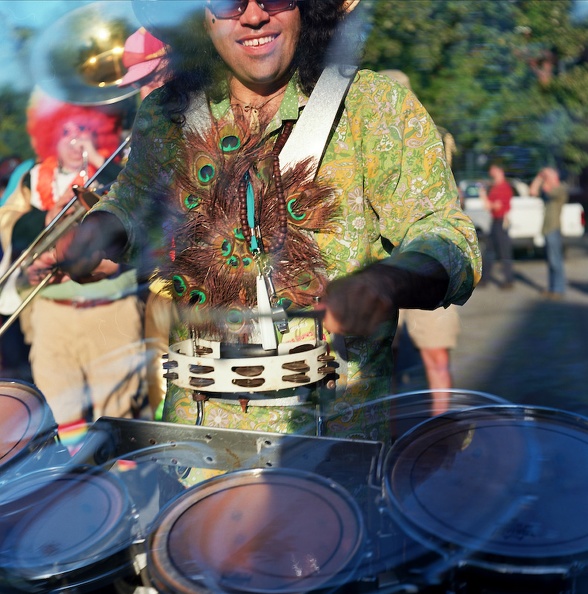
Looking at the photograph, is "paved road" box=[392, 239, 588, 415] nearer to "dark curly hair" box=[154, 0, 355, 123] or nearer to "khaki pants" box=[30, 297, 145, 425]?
"khaki pants" box=[30, 297, 145, 425]

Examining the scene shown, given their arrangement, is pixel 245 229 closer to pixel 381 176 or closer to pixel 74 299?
pixel 381 176

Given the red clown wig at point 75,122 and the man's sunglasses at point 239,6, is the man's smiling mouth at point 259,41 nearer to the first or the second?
the man's sunglasses at point 239,6

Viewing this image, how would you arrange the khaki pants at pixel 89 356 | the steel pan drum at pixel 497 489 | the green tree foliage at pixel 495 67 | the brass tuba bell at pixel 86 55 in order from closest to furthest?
1. the steel pan drum at pixel 497 489
2. the green tree foliage at pixel 495 67
3. the khaki pants at pixel 89 356
4. the brass tuba bell at pixel 86 55

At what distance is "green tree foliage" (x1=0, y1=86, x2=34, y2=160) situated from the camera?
8.64 ft

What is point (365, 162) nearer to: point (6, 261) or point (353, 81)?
point (353, 81)

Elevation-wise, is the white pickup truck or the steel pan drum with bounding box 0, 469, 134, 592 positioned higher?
the steel pan drum with bounding box 0, 469, 134, 592

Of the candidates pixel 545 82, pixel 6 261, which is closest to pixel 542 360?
pixel 545 82

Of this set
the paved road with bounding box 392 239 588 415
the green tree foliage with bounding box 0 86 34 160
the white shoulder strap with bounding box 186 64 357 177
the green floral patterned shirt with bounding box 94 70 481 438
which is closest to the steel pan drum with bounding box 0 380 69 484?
the green floral patterned shirt with bounding box 94 70 481 438

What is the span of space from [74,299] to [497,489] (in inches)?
84.5

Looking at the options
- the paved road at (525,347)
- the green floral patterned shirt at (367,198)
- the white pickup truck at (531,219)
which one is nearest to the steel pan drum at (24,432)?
the green floral patterned shirt at (367,198)

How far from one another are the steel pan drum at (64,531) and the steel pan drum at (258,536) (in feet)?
0.23

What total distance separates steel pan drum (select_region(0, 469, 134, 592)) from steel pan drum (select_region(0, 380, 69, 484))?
0.08m

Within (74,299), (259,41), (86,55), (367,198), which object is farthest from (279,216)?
(86,55)

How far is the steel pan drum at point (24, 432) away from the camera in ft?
4.15
